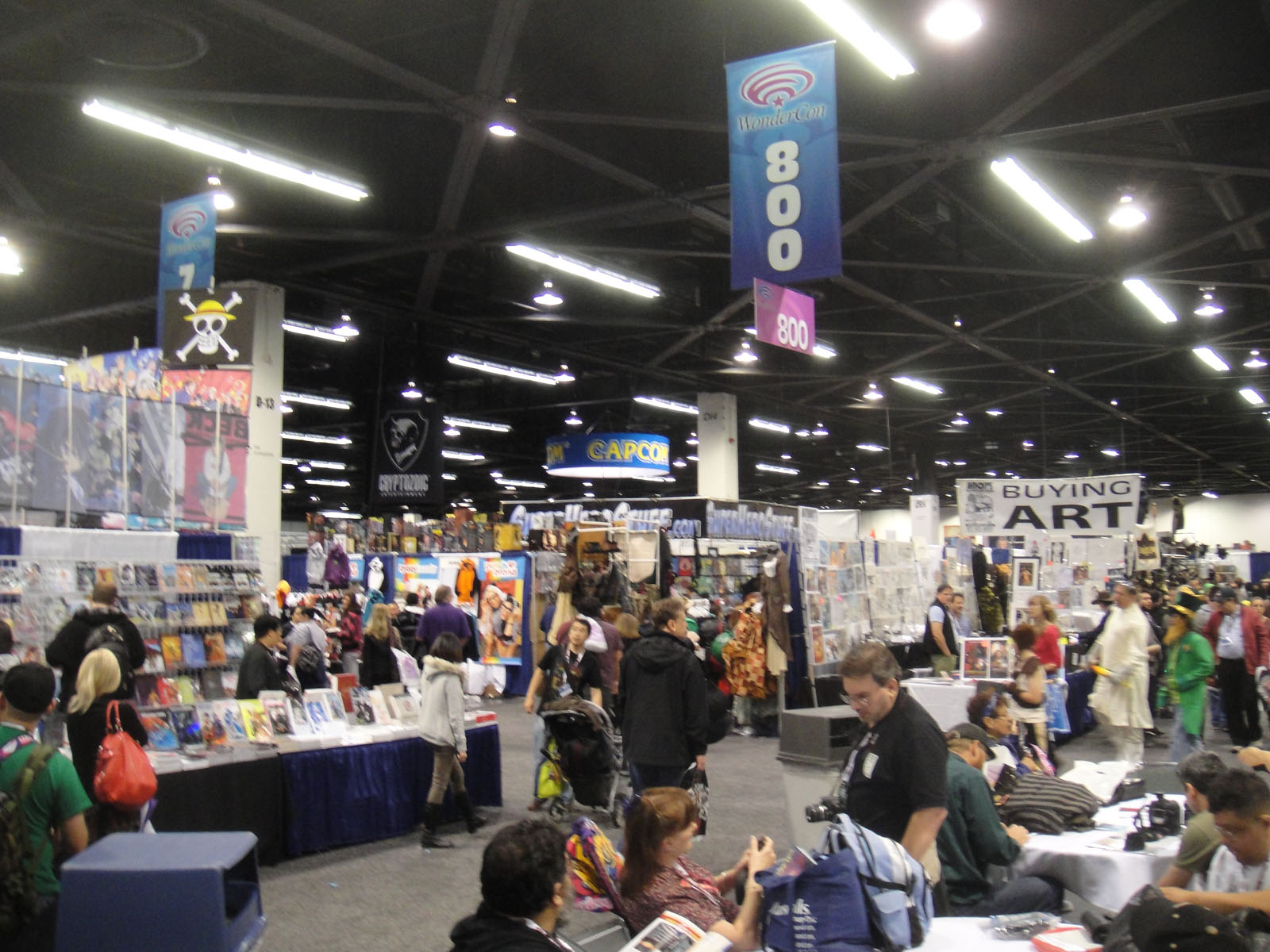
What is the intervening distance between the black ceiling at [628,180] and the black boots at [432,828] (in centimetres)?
516

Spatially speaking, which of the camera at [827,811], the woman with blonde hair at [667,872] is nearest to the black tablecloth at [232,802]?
the woman with blonde hair at [667,872]

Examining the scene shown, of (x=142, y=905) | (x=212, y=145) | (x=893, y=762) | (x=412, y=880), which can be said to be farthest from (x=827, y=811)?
(x=212, y=145)

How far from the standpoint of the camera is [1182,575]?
22.2 meters

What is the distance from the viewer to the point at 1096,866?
4137mm

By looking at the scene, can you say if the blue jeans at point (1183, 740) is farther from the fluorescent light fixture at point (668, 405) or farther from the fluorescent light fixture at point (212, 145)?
the fluorescent light fixture at point (668, 405)

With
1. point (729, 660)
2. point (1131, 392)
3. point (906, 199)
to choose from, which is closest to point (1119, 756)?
point (729, 660)

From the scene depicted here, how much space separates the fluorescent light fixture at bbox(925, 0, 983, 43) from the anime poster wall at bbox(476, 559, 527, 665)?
974 centimetres

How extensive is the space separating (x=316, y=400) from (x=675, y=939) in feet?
59.6

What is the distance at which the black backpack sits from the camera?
5402 mm

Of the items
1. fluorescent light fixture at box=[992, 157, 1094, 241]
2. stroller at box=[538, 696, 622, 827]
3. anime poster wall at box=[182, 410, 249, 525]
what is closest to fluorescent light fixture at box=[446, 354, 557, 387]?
anime poster wall at box=[182, 410, 249, 525]

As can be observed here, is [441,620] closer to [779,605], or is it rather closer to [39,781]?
[779,605]

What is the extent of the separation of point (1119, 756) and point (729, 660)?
381 cm

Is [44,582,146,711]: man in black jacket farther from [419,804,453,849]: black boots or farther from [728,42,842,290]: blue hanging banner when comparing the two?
[728,42,842,290]: blue hanging banner

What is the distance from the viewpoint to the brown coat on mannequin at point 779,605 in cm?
1080
